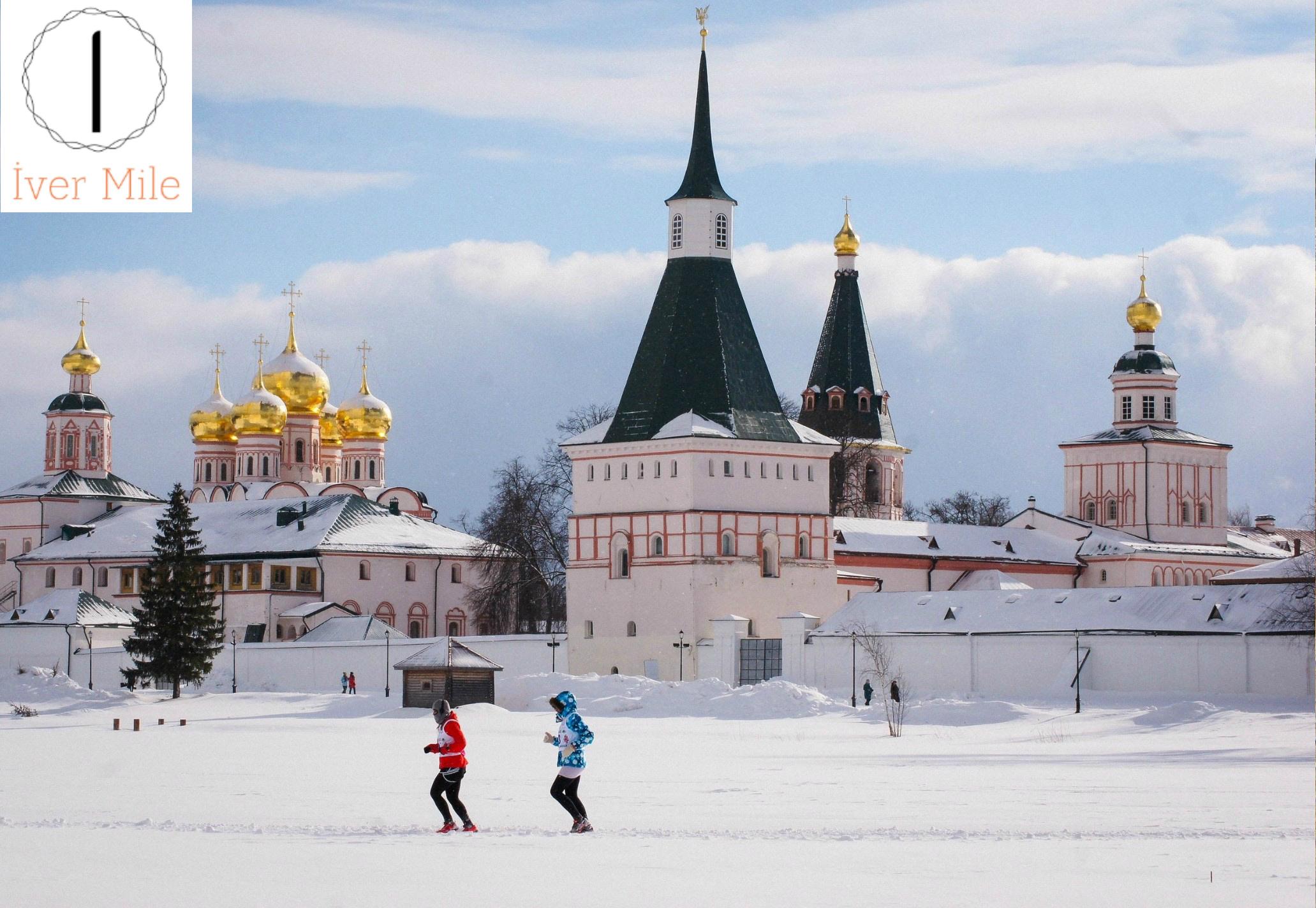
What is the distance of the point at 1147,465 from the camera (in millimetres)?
77375

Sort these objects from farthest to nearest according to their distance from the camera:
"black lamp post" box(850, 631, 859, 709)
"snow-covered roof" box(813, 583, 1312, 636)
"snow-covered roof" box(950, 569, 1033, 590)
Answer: "snow-covered roof" box(950, 569, 1033, 590) < "black lamp post" box(850, 631, 859, 709) < "snow-covered roof" box(813, 583, 1312, 636)

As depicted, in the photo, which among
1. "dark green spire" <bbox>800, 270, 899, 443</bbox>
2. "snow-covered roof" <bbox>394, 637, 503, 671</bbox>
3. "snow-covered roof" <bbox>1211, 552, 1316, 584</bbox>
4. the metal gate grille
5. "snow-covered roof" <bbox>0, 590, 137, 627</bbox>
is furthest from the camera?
"dark green spire" <bbox>800, 270, 899, 443</bbox>

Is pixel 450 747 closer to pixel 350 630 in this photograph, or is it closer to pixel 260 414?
pixel 350 630

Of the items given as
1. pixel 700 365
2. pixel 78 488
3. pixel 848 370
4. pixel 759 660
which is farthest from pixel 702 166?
pixel 78 488

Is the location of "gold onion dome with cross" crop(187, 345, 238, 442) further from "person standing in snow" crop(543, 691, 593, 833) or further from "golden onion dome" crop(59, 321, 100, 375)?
"person standing in snow" crop(543, 691, 593, 833)

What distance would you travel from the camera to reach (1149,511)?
76.8 meters

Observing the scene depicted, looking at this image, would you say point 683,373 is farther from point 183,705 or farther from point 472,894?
point 472,894

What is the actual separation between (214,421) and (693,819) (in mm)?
67963

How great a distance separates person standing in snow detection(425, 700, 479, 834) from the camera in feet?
55.0

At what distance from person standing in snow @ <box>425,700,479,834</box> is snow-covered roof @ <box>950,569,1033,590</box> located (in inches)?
1827

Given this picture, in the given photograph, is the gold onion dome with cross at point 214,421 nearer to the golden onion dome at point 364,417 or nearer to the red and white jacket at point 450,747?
the golden onion dome at point 364,417

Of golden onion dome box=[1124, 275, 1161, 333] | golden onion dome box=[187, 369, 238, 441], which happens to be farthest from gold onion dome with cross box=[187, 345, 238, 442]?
golden onion dome box=[1124, 275, 1161, 333]

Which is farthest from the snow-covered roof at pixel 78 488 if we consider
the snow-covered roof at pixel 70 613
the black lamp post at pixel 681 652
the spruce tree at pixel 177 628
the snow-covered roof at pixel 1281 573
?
the snow-covered roof at pixel 1281 573

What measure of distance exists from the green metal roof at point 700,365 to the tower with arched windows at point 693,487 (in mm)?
38
